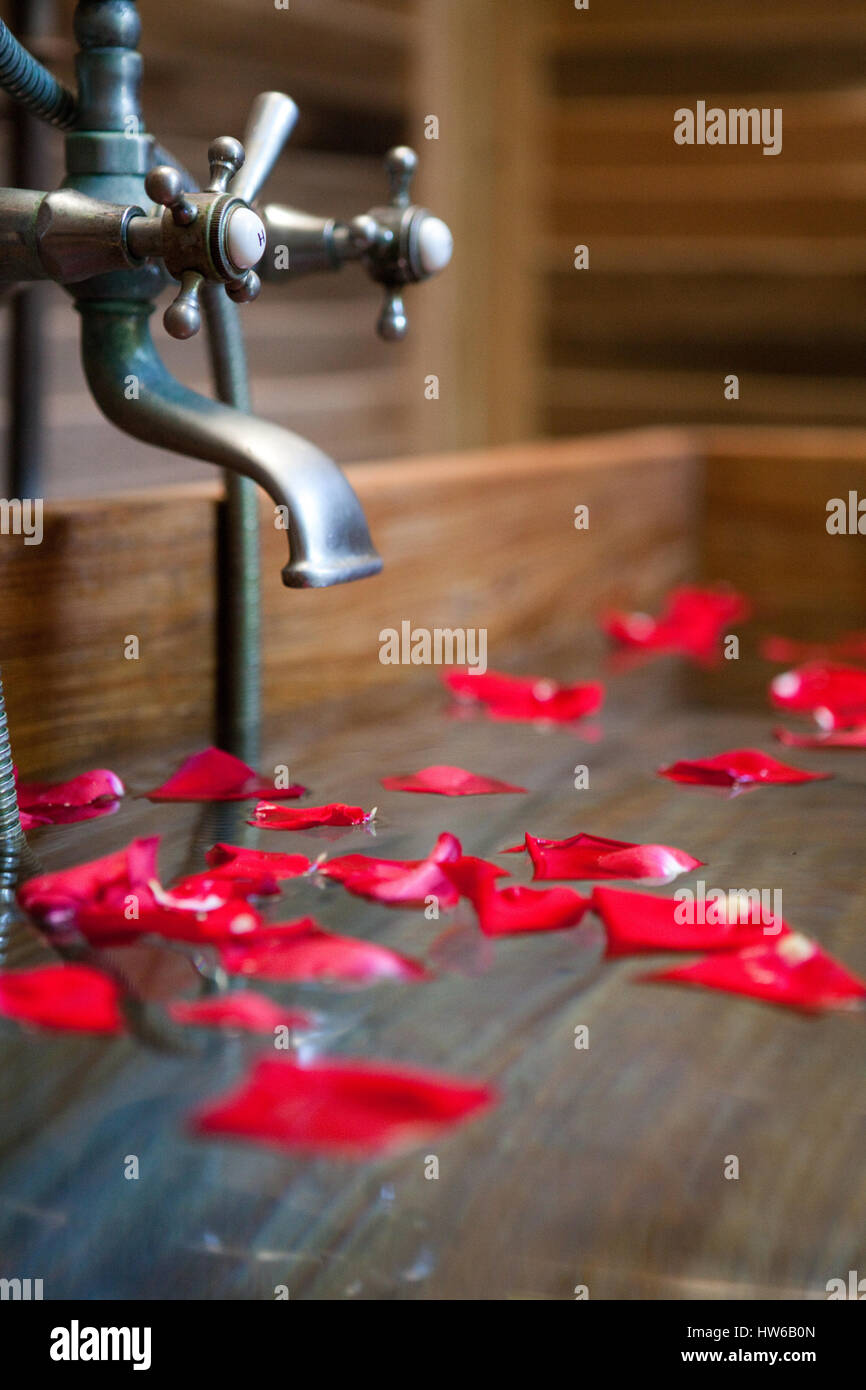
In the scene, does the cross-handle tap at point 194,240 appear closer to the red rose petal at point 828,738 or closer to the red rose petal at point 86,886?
the red rose petal at point 86,886

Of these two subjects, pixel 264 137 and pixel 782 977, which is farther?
pixel 264 137

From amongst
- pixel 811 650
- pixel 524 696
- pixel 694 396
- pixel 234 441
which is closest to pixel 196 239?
pixel 234 441

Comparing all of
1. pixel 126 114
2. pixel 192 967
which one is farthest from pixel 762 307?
pixel 192 967

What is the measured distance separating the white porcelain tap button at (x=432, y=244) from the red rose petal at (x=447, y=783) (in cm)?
26

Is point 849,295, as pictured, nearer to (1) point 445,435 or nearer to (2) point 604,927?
(1) point 445,435

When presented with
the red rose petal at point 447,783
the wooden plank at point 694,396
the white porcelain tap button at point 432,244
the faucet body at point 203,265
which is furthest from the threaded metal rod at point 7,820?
the wooden plank at point 694,396

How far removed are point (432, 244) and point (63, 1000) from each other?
1.53 ft

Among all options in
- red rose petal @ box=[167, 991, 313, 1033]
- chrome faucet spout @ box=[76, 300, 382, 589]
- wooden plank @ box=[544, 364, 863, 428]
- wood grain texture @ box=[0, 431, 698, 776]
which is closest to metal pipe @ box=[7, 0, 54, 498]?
wood grain texture @ box=[0, 431, 698, 776]

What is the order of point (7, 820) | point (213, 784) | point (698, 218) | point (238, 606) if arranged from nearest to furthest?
point (7, 820) < point (213, 784) < point (238, 606) < point (698, 218)

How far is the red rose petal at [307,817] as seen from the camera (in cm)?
70

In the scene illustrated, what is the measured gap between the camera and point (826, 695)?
3.32 feet

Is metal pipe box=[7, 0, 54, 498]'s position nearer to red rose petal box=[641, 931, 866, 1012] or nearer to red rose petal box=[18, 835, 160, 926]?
red rose petal box=[18, 835, 160, 926]

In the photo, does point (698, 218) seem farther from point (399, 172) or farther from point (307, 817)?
point (307, 817)
